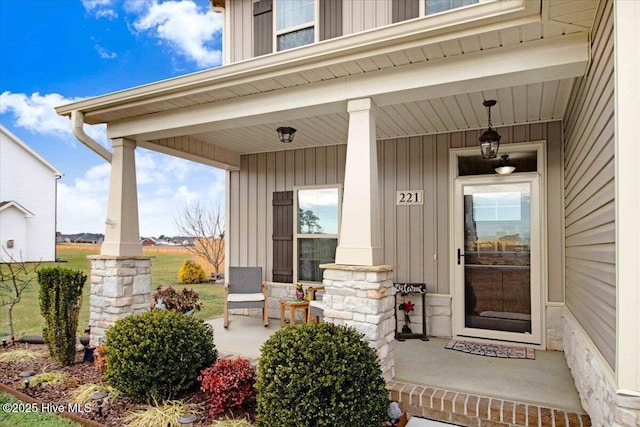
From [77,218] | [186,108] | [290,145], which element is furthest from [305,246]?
[77,218]

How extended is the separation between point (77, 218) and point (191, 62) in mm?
7843

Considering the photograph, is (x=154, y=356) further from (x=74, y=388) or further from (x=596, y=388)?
(x=596, y=388)

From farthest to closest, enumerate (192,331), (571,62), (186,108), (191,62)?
1. (191,62)
2. (186,108)
3. (192,331)
4. (571,62)

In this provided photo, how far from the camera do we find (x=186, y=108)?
4.23 metres

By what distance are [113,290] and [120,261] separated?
0.32m

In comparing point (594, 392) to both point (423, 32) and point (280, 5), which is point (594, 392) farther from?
point (280, 5)

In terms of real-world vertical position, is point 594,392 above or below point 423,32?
below

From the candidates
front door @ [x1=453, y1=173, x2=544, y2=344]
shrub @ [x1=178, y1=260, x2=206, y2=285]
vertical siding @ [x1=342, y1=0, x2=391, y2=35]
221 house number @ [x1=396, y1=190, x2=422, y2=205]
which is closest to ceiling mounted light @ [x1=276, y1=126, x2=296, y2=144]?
vertical siding @ [x1=342, y1=0, x2=391, y2=35]

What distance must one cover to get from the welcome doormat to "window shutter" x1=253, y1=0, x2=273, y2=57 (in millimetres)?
4324

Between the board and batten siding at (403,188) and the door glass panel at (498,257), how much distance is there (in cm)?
25

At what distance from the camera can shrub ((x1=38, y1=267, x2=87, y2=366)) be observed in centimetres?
415

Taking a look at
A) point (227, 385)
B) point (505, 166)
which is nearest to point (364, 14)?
point (505, 166)

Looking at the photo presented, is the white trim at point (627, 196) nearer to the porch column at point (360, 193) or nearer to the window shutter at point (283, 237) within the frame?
the porch column at point (360, 193)

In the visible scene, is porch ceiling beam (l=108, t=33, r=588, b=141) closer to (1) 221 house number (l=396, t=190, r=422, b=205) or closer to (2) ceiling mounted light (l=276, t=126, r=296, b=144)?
(2) ceiling mounted light (l=276, t=126, r=296, b=144)
